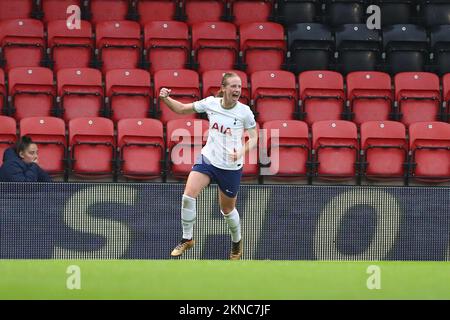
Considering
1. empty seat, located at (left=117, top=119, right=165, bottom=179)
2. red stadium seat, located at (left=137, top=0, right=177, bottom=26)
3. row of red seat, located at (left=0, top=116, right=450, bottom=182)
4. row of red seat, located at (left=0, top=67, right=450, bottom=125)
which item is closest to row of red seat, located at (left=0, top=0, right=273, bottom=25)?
red stadium seat, located at (left=137, top=0, right=177, bottom=26)

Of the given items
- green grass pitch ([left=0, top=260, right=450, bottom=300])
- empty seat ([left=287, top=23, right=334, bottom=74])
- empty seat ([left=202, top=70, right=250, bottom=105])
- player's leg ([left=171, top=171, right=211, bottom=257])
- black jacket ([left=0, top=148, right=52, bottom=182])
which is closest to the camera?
green grass pitch ([left=0, top=260, right=450, bottom=300])

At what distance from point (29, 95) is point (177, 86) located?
1.49 m

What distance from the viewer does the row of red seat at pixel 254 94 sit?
12.5 meters

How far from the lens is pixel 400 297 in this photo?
9398mm

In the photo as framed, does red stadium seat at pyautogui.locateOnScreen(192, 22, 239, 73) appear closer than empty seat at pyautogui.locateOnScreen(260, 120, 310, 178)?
No

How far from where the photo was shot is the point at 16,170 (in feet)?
34.1

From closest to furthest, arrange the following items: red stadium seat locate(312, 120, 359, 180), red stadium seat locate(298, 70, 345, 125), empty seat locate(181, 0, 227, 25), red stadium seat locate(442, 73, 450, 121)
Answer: red stadium seat locate(312, 120, 359, 180) < red stadium seat locate(298, 70, 345, 125) < red stadium seat locate(442, 73, 450, 121) < empty seat locate(181, 0, 227, 25)

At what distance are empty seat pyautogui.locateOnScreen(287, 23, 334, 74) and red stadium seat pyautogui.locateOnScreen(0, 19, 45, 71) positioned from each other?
2.72 m

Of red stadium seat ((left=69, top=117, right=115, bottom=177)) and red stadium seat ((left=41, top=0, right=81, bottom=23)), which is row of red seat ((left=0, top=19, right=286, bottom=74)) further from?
red stadium seat ((left=69, top=117, right=115, bottom=177))

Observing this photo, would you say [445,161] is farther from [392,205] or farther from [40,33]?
[40,33]

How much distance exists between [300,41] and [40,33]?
2.81 m

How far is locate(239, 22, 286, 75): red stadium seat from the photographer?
530 inches

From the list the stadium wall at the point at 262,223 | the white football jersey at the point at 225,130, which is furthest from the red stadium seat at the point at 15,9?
the white football jersey at the point at 225,130

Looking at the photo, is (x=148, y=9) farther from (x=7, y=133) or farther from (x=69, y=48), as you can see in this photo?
(x=7, y=133)
